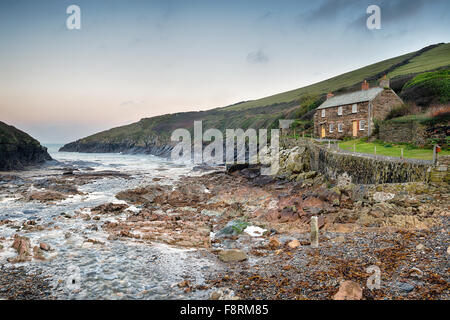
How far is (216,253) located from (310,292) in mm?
4463

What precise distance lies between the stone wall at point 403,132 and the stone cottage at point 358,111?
6.22 metres

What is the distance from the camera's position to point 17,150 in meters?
43.3

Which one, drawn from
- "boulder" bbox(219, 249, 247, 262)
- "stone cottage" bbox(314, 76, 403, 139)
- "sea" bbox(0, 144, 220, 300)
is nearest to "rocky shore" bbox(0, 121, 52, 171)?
"sea" bbox(0, 144, 220, 300)

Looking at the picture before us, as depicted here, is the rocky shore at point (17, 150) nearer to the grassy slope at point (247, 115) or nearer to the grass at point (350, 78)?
the grassy slope at point (247, 115)

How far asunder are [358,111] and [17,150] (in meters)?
53.8

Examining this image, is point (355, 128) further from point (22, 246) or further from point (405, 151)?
point (22, 246)

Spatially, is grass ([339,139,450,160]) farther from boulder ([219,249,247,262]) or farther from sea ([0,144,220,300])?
sea ([0,144,220,300])

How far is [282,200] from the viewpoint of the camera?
17875 millimetres

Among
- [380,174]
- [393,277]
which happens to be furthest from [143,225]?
[380,174]

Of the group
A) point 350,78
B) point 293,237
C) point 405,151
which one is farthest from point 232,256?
point 350,78

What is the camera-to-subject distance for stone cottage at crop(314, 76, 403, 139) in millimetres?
33188

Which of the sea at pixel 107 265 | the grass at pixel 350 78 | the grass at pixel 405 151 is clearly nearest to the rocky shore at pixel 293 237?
the sea at pixel 107 265

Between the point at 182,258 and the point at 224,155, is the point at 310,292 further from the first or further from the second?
the point at 224,155

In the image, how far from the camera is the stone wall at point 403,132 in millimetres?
21625
